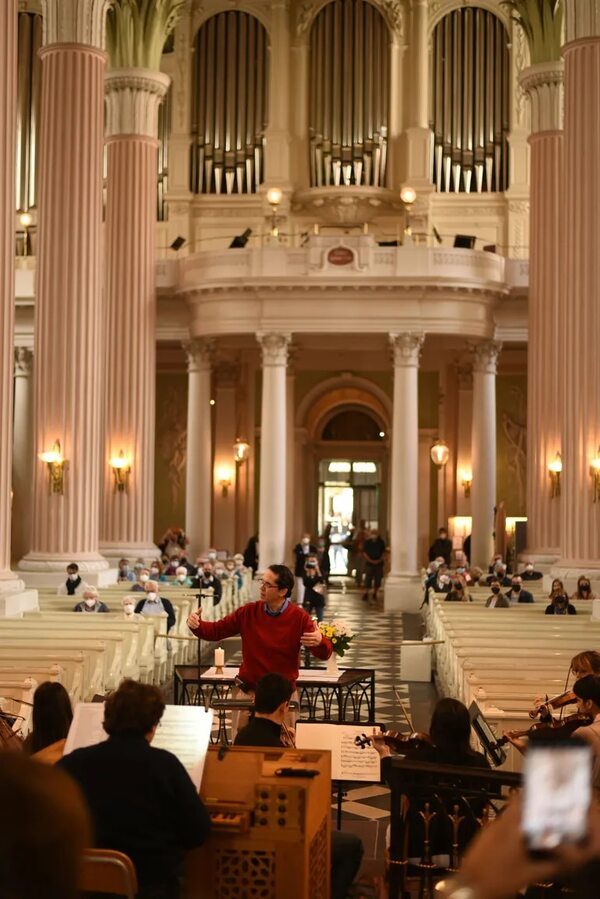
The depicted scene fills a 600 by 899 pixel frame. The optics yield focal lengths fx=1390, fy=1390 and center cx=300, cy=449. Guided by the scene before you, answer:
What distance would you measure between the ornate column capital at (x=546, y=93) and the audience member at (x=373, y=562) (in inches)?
384

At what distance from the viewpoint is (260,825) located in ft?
18.0

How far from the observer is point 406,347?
3100 centimetres

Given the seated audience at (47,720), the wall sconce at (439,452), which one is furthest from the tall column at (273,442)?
the seated audience at (47,720)

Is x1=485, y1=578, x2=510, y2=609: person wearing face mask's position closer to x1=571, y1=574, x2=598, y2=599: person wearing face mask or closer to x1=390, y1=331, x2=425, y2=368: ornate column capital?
x1=571, y1=574, x2=598, y2=599: person wearing face mask

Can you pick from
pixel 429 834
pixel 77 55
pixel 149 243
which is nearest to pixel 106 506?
pixel 149 243

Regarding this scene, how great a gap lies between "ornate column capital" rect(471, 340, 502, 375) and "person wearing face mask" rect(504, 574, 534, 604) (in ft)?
34.6

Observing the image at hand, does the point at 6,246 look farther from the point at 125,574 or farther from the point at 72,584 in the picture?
the point at 125,574

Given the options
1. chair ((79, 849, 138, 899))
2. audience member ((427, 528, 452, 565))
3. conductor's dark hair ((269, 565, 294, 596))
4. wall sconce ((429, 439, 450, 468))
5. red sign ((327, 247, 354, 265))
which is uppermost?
red sign ((327, 247, 354, 265))

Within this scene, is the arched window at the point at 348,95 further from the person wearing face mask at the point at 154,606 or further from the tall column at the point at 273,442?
the person wearing face mask at the point at 154,606

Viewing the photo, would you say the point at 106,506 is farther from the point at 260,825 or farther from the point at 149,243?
the point at 260,825

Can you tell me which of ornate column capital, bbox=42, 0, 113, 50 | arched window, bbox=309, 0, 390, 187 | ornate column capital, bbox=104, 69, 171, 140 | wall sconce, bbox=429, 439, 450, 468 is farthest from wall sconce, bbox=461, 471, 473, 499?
ornate column capital, bbox=42, 0, 113, 50

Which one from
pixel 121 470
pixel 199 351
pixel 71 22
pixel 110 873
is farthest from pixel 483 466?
pixel 110 873

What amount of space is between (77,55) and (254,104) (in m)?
13.7

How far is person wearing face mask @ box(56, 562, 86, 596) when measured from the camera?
21.3m
